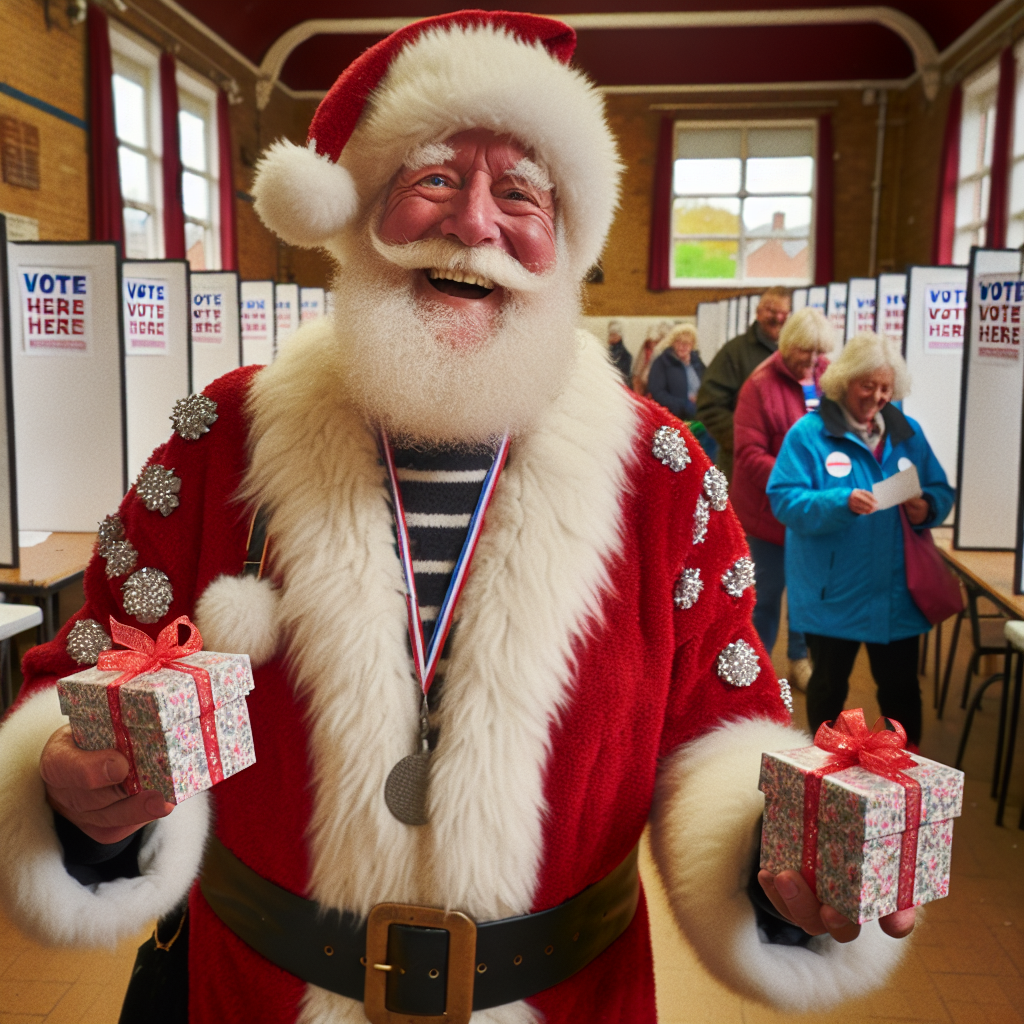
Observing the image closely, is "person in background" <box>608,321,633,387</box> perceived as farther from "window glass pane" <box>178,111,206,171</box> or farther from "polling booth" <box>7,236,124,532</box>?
"polling booth" <box>7,236,124,532</box>

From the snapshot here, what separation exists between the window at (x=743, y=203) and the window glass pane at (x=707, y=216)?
0.01 m

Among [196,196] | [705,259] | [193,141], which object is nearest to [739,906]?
[196,196]

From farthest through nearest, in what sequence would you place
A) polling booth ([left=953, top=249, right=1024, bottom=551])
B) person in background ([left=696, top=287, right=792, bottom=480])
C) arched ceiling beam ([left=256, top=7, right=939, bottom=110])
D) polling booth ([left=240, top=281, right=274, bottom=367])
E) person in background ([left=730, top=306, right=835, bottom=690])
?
arched ceiling beam ([left=256, top=7, right=939, bottom=110])
polling booth ([left=240, top=281, right=274, bottom=367])
person in background ([left=696, top=287, right=792, bottom=480])
person in background ([left=730, top=306, right=835, bottom=690])
polling booth ([left=953, top=249, right=1024, bottom=551])

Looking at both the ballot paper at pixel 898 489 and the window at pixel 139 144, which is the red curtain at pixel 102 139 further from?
the ballot paper at pixel 898 489

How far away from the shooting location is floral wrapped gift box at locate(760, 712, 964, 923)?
78 centimetres

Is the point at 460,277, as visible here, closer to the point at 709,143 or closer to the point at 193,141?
the point at 193,141

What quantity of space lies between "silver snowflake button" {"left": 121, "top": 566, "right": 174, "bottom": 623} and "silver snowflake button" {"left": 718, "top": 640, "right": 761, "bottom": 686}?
2.11ft

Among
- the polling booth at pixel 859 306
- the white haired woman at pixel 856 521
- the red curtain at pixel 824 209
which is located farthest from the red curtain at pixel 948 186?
the white haired woman at pixel 856 521

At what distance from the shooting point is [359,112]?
3.72ft

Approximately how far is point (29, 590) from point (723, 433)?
10.0 ft

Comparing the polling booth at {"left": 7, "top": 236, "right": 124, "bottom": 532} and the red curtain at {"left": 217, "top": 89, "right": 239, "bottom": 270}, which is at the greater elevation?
the red curtain at {"left": 217, "top": 89, "right": 239, "bottom": 270}

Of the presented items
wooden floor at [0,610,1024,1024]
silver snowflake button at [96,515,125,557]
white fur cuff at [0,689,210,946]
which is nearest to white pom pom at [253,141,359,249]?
silver snowflake button at [96,515,125,557]

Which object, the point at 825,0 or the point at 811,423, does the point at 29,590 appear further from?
the point at 825,0

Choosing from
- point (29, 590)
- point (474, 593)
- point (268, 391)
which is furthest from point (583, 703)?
point (29, 590)
